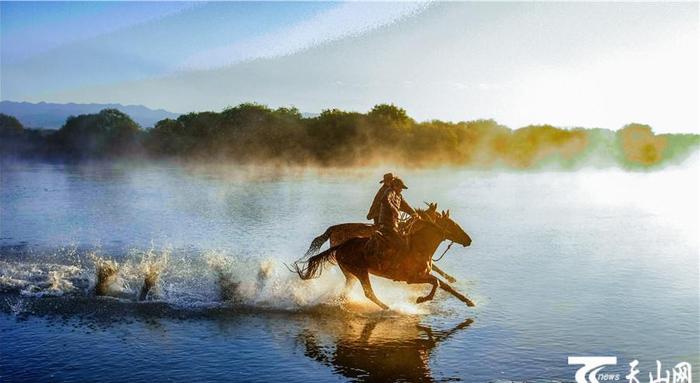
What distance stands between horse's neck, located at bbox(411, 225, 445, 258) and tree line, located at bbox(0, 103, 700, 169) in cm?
8200

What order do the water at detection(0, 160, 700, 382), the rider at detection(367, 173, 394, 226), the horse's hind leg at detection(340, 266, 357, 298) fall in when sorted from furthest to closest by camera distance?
the horse's hind leg at detection(340, 266, 357, 298) → the rider at detection(367, 173, 394, 226) → the water at detection(0, 160, 700, 382)

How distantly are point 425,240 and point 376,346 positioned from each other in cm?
305

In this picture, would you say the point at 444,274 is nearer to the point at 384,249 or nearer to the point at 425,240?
the point at 425,240

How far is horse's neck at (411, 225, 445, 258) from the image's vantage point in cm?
1661

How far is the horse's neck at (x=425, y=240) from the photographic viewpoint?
1661cm

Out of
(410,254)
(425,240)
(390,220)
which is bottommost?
(410,254)

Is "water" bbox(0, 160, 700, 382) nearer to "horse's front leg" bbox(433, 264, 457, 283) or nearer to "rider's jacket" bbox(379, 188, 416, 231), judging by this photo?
"horse's front leg" bbox(433, 264, 457, 283)

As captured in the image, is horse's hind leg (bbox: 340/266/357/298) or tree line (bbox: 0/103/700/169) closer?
horse's hind leg (bbox: 340/266/357/298)

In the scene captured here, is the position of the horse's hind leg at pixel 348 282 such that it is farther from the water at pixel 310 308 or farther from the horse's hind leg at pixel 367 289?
the horse's hind leg at pixel 367 289

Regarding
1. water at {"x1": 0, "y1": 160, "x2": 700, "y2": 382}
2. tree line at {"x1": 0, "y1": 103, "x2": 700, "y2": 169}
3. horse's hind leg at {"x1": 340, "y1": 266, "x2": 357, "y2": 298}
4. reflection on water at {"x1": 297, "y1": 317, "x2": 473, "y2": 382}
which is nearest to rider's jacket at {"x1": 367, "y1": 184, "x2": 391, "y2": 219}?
horse's hind leg at {"x1": 340, "y1": 266, "x2": 357, "y2": 298}

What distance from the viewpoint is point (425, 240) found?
16.7 metres

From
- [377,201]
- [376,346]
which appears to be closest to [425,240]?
[377,201]

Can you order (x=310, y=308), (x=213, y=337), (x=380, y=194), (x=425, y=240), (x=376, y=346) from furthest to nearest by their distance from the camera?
(x=310, y=308) < (x=380, y=194) < (x=425, y=240) < (x=213, y=337) < (x=376, y=346)

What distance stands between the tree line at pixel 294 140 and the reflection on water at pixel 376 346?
8271 centimetres
